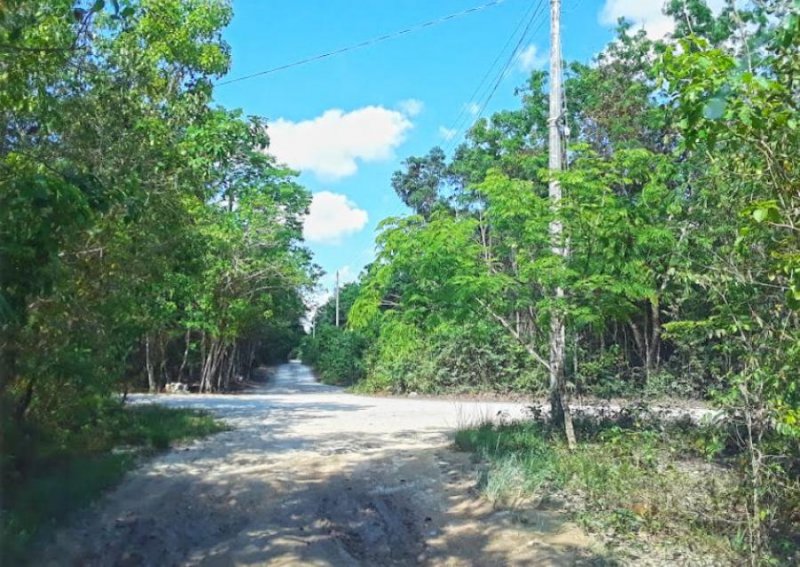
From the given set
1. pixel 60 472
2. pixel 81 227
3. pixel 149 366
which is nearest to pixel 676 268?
pixel 81 227

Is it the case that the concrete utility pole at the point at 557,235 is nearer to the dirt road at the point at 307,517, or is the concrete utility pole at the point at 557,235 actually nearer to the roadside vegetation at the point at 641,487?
the roadside vegetation at the point at 641,487

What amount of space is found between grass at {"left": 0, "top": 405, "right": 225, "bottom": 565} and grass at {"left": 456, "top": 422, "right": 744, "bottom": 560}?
4187mm

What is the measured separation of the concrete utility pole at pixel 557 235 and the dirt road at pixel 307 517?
152cm

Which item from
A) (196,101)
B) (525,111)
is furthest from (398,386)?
(196,101)

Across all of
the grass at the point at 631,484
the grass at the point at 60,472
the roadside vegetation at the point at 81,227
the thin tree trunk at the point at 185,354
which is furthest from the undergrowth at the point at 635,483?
the thin tree trunk at the point at 185,354

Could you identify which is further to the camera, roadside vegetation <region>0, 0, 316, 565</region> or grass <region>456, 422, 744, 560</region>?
grass <region>456, 422, 744, 560</region>

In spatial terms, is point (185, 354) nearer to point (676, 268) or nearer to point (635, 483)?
point (635, 483)

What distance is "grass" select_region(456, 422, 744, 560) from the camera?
616 centimetres

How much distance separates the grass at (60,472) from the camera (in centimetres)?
575

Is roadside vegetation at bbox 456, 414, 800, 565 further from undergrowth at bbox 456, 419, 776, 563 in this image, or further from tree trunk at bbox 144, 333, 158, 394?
tree trunk at bbox 144, 333, 158, 394

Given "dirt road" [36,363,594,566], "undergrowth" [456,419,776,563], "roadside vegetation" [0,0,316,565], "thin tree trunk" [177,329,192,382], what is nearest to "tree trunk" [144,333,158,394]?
"thin tree trunk" [177,329,192,382]

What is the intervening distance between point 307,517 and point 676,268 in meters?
4.27

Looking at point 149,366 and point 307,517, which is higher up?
point 149,366

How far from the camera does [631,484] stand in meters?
7.22
